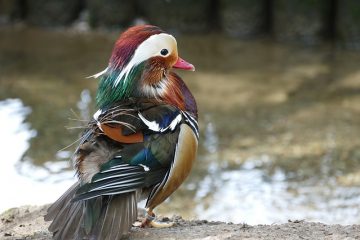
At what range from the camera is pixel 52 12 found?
905cm

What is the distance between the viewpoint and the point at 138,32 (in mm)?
2879

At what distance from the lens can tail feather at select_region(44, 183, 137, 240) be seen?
8.66ft

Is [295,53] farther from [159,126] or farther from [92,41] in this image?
[159,126]

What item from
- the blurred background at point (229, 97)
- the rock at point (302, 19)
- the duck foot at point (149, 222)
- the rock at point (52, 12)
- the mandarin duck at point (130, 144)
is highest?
the rock at point (52, 12)

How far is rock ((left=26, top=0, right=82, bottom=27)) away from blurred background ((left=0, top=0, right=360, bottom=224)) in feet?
0.05

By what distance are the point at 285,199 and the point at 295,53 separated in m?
3.38

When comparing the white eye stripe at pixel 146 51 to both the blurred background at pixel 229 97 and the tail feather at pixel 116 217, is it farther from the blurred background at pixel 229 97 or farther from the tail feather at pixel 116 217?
the tail feather at pixel 116 217

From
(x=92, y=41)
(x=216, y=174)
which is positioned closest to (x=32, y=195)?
(x=216, y=174)

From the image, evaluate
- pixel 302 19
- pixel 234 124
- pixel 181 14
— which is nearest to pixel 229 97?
pixel 234 124

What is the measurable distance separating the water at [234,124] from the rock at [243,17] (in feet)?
0.63

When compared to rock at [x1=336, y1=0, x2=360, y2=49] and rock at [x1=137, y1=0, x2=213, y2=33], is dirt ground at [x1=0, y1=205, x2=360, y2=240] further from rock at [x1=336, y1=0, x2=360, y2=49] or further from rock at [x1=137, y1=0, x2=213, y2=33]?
rock at [x1=137, y1=0, x2=213, y2=33]

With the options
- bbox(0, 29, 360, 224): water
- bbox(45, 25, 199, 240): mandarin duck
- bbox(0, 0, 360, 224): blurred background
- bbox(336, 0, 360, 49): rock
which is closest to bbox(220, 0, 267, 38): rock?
bbox(0, 0, 360, 224): blurred background

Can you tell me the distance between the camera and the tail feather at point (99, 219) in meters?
2.64

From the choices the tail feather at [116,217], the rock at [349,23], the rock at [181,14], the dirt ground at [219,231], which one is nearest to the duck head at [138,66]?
the tail feather at [116,217]
